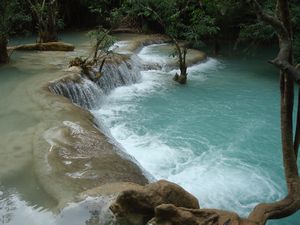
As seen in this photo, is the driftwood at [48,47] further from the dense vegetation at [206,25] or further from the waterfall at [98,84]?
the waterfall at [98,84]

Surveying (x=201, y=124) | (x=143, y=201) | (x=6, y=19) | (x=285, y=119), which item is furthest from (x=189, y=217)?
(x=6, y=19)

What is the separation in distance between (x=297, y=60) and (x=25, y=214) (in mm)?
11137

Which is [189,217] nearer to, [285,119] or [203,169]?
[285,119]

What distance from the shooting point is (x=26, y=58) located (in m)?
13.5

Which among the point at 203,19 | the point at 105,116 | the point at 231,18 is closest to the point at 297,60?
the point at 203,19

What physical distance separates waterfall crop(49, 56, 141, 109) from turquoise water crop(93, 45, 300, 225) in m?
0.30

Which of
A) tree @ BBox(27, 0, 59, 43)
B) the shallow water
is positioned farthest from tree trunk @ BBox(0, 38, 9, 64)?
tree @ BBox(27, 0, 59, 43)

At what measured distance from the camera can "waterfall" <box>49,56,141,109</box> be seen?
10383 mm

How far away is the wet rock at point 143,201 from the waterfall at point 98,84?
5945 mm

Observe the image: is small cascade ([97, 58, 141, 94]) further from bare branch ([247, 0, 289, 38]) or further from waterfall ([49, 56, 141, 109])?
bare branch ([247, 0, 289, 38])

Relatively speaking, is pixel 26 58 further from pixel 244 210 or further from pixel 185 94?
pixel 244 210

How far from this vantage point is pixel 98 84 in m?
12.2

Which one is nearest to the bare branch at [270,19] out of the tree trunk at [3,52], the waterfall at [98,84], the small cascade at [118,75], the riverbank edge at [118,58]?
the riverbank edge at [118,58]

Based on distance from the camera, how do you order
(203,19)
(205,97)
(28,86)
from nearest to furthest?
1. (28,86)
2. (205,97)
3. (203,19)
